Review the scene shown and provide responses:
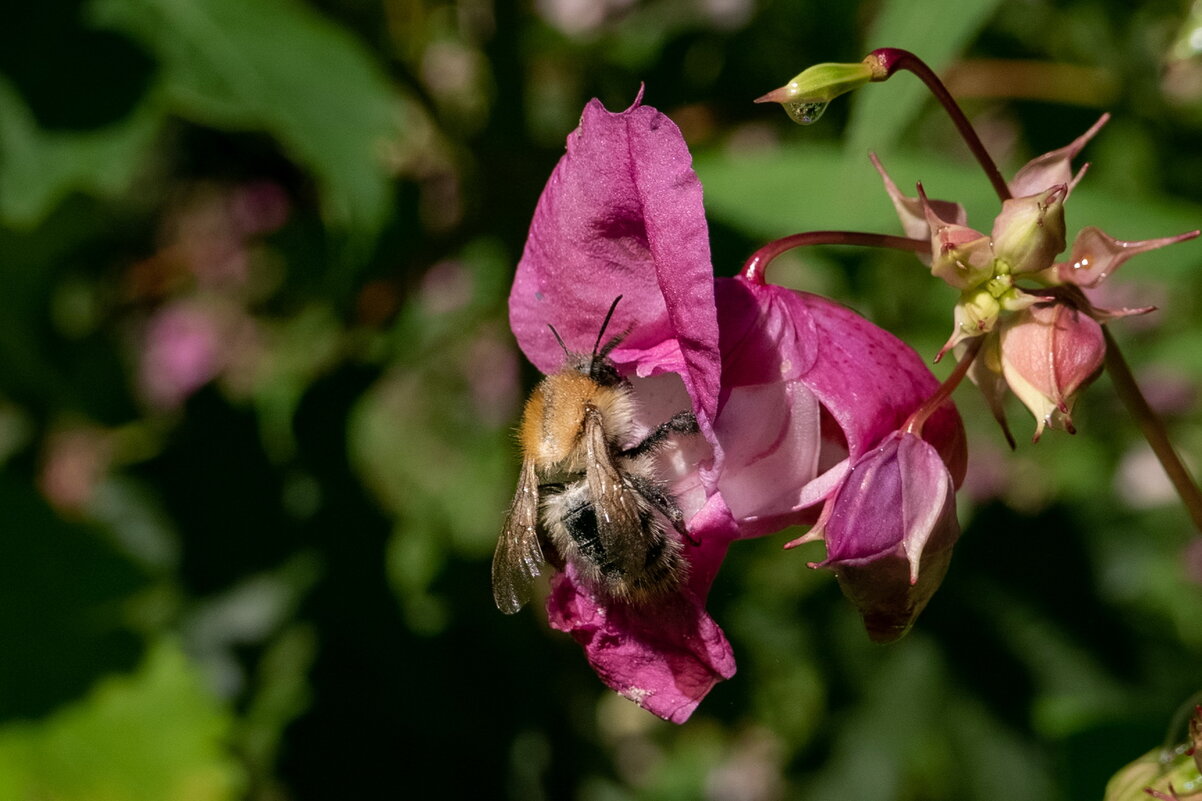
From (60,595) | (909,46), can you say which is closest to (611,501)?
(909,46)

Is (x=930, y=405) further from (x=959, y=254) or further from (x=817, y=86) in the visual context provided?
(x=817, y=86)

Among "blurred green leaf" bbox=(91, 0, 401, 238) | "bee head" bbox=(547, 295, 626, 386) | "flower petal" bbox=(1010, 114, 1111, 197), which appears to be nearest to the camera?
"flower petal" bbox=(1010, 114, 1111, 197)

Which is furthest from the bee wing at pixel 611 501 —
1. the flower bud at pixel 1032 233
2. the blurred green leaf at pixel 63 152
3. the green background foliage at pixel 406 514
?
the blurred green leaf at pixel 63 152

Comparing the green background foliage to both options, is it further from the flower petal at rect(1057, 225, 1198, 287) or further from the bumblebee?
the flower petal at rect(1057, 225, 1198, 287)

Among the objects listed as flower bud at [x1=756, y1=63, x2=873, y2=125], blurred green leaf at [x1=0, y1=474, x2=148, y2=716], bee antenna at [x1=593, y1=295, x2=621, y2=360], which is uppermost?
flower bud at [x1=756, y1=63, x2=873, y2=125]

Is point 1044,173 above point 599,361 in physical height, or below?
above

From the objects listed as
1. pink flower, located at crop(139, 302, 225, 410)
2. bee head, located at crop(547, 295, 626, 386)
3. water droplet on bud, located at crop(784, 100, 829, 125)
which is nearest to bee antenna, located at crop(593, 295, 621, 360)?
bee head, located at crop(547, 295, 626, 386)
